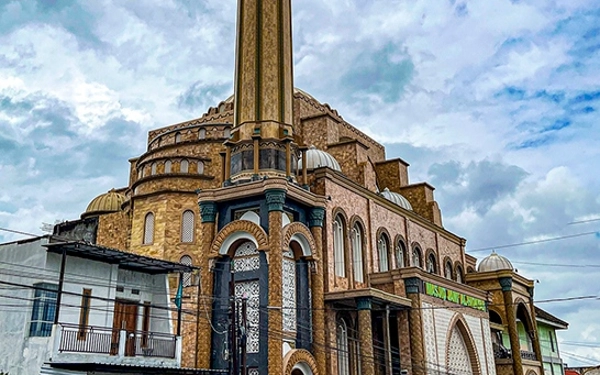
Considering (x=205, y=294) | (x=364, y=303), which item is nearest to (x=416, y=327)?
(x=364, y=303)

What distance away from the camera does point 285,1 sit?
84.5 ft

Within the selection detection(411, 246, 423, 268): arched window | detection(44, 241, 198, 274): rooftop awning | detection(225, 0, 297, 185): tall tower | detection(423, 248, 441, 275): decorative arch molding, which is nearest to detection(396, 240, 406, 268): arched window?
detection(411, 246, 423, 268): arched window

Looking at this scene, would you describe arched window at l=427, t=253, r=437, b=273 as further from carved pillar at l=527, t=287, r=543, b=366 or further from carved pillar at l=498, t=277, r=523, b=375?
carved pillar at l=527, t=287, r=543, b=366

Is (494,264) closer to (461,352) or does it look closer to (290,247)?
(461,352)

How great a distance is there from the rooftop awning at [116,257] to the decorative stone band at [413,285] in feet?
29.7

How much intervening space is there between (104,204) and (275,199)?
1710cm

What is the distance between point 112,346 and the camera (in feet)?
56.5

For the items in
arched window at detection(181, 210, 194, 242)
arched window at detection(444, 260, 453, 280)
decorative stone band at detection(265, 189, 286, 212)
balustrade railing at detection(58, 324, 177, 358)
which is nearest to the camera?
balustrade railing at detection(58, 324, 177, 358)

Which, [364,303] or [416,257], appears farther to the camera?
[416,257]

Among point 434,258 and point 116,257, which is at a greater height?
point 434,258

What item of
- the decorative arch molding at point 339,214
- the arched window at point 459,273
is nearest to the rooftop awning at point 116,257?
the decorative arch molding at point 339,214

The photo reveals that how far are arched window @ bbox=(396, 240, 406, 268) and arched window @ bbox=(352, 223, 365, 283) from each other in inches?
146

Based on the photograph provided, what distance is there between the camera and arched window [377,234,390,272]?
27.4 metres

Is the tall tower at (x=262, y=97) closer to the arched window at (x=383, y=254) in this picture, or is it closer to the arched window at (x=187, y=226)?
the arched window at (x=187, y=226)
